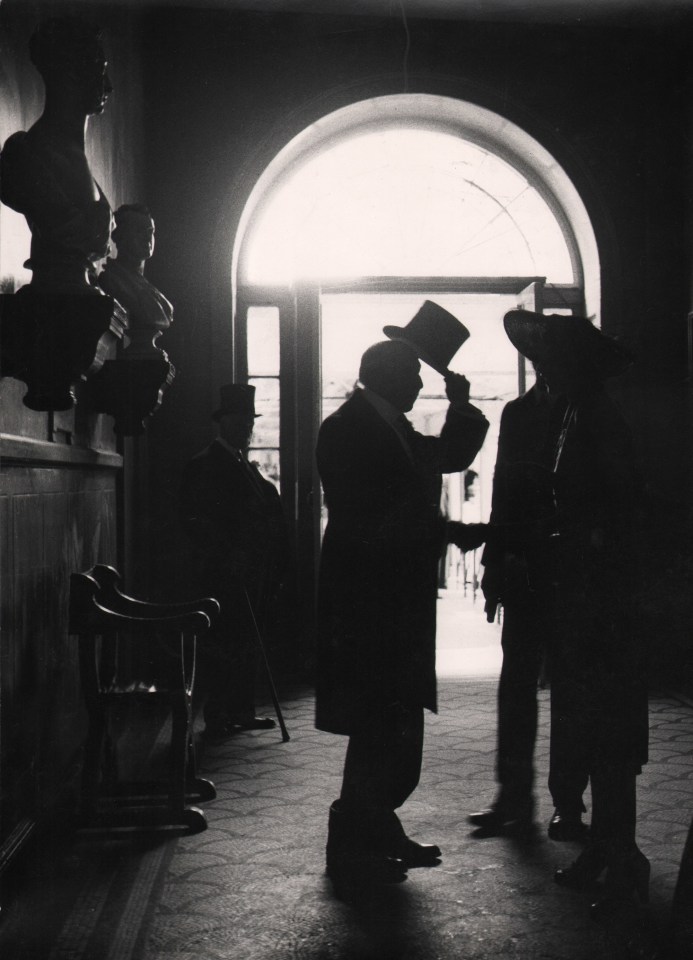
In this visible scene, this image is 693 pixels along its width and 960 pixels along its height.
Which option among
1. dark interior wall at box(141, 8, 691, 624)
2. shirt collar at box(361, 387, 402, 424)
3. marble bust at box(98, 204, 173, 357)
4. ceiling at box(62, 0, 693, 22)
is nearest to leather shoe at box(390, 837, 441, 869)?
shirt collar at box(361, 387, 402, 424)

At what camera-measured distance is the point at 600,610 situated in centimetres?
259

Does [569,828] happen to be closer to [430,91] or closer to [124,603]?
[124,603]

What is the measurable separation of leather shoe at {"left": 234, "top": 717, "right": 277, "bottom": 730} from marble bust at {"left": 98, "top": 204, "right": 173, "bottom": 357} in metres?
1.96

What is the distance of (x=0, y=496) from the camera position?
8.93ft

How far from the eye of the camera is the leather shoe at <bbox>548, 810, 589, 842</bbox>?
318 cm

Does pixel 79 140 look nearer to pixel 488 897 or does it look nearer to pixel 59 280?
pixel 59 280

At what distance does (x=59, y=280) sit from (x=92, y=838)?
183 centimetres

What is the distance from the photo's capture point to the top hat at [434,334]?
2830mm

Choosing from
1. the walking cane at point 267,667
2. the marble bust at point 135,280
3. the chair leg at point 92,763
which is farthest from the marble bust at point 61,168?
the walking cane at point 267,667

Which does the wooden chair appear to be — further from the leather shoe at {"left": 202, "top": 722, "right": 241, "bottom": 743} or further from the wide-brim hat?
the wide-brim hat

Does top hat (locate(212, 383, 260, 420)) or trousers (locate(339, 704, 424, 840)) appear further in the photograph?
top hat (locate(212, 383, 260, 420))

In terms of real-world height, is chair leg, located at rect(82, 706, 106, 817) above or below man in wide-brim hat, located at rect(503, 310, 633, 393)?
below

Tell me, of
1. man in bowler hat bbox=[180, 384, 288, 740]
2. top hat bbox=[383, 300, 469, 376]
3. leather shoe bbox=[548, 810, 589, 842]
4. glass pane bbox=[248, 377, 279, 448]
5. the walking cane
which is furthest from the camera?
glass pane bbox=[248, 377, 279, 448]

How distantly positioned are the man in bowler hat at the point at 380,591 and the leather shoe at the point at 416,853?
6 centimetres
